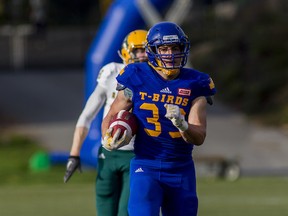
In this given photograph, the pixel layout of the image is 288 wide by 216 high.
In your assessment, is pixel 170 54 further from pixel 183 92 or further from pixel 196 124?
pixel 196 124

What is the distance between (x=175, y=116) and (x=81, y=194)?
8.24m

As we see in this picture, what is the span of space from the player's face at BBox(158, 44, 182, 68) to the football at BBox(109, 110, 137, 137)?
0.39 meters

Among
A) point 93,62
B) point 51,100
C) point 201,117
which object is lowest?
point 51,100

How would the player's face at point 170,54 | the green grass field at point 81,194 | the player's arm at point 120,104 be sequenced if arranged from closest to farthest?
the player's face at point 170,54 → the player's arm at point 120,104 → the green grass field at point 81,194

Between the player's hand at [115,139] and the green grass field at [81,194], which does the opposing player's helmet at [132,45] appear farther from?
the green grass field at [81,194]

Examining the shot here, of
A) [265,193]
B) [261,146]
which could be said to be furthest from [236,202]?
[261,146]

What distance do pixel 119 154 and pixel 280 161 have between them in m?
11.9

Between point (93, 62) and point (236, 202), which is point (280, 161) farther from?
point (236, 202)

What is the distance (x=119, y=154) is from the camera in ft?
24.3

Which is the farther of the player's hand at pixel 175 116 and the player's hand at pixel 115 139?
the player's hand at pixel 115 139

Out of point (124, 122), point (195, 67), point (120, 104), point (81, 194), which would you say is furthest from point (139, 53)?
point (195, 67)

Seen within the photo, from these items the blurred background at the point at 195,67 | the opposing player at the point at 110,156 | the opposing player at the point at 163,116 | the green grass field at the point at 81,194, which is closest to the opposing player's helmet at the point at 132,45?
the opposing player at the point at 110,156

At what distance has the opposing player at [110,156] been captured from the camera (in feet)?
24.2

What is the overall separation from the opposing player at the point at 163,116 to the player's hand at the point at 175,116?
0.21 meters
